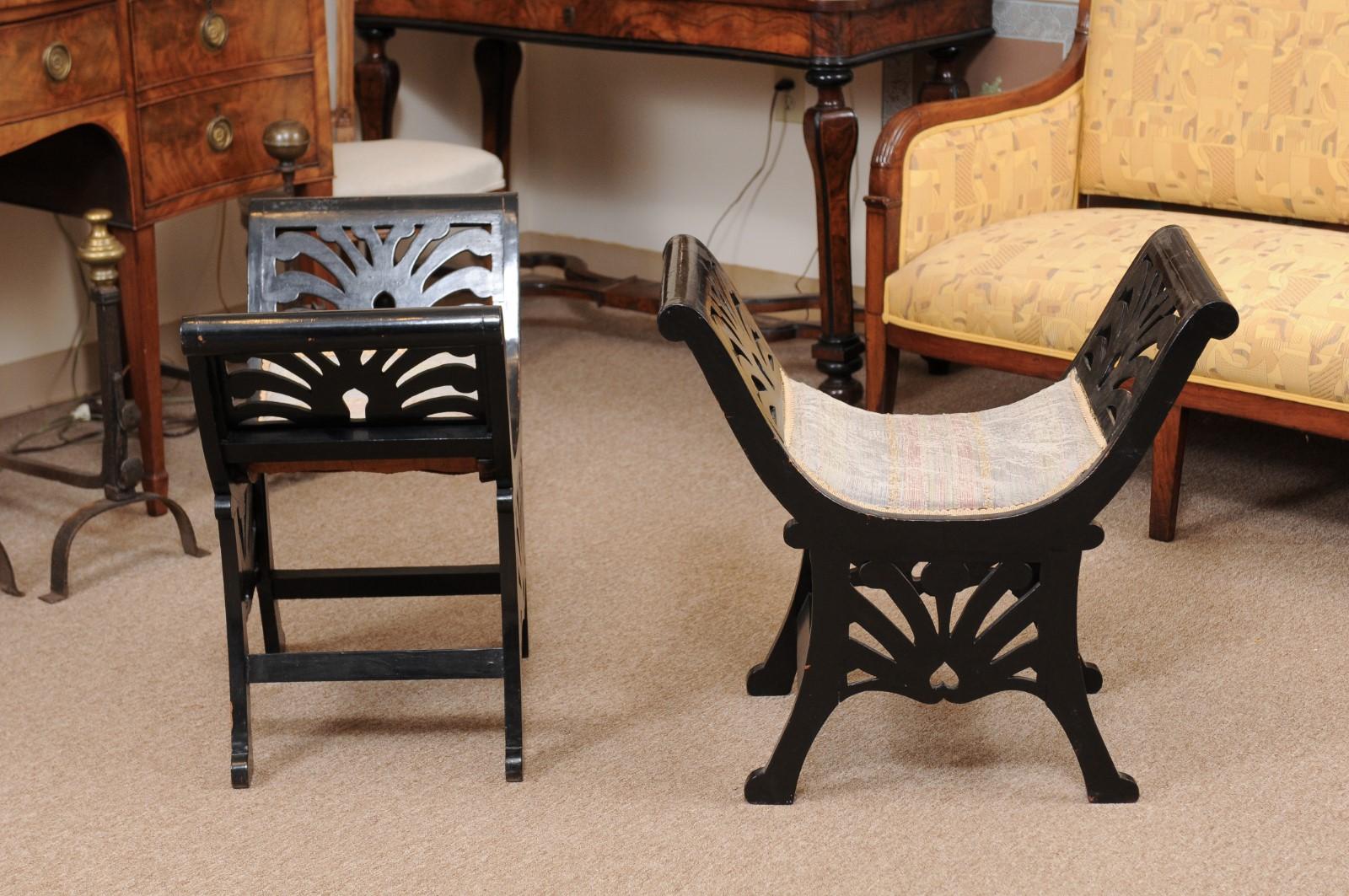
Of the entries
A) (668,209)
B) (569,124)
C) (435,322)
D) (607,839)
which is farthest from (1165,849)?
(569,124)

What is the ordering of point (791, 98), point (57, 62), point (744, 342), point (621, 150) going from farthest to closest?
point (621, 150), point (791, 98), point (57, 62), point (744, 342)

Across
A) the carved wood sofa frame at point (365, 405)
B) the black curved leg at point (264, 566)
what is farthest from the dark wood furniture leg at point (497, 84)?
the black curved leg at point (264, 566)

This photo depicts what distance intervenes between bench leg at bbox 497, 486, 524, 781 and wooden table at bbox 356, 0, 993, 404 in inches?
60.4

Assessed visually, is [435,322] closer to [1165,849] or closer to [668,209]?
[1165,849]

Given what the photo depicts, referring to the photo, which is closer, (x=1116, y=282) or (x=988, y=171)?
(x=1116, y=282)

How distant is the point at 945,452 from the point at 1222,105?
1455mm

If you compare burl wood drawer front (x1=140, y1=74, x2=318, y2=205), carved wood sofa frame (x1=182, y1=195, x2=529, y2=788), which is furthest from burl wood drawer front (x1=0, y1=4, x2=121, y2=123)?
carved wood sofa frame (x1=182, y1=195, x2=529, y2=788)

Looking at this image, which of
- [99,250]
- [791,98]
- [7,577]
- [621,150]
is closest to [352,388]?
[99,250]

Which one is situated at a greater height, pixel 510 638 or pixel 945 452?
pixel 945 452

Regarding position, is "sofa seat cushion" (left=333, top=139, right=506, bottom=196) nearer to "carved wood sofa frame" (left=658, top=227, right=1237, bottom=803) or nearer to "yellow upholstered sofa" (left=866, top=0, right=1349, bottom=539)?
"yellow upholstered sofa" (left=866, top=0, right=1349, bottom=539)

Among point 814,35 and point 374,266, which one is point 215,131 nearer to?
point 374,266

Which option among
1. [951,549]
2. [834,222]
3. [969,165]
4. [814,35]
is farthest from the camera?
[834,222]

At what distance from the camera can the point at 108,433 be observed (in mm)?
2709

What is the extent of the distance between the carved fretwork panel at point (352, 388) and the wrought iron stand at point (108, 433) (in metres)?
0.82
